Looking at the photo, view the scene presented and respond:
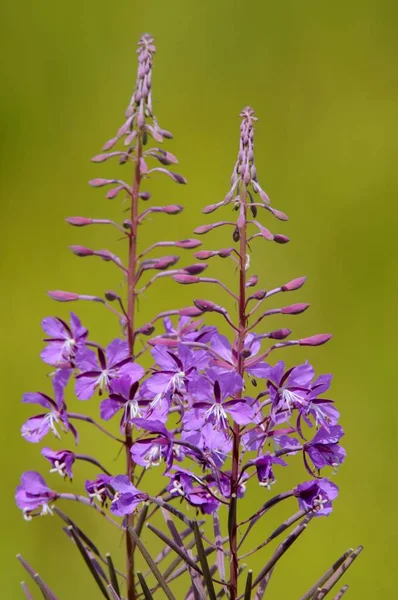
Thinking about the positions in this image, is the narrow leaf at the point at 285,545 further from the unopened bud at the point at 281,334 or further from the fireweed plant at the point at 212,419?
the unopened bud at the point at 281,334

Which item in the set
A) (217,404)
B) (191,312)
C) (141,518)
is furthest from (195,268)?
(141,518)

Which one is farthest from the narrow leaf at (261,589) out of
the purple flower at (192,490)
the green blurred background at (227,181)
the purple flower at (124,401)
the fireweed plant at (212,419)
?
the green blurred background at (227,181)

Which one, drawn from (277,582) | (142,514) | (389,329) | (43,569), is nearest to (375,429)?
(389,329)

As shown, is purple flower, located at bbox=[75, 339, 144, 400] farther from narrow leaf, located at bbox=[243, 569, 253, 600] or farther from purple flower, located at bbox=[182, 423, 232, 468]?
narrow leaf, located at bbox=[243, 569, 253, 600]

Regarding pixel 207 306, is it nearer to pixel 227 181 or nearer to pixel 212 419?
pixel 212 419

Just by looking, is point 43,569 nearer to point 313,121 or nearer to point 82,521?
point 82,521

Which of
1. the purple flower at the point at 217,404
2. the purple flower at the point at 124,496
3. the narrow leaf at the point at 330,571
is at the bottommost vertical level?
the narrow leaf at the point at 330,571

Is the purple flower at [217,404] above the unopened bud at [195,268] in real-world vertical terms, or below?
below
